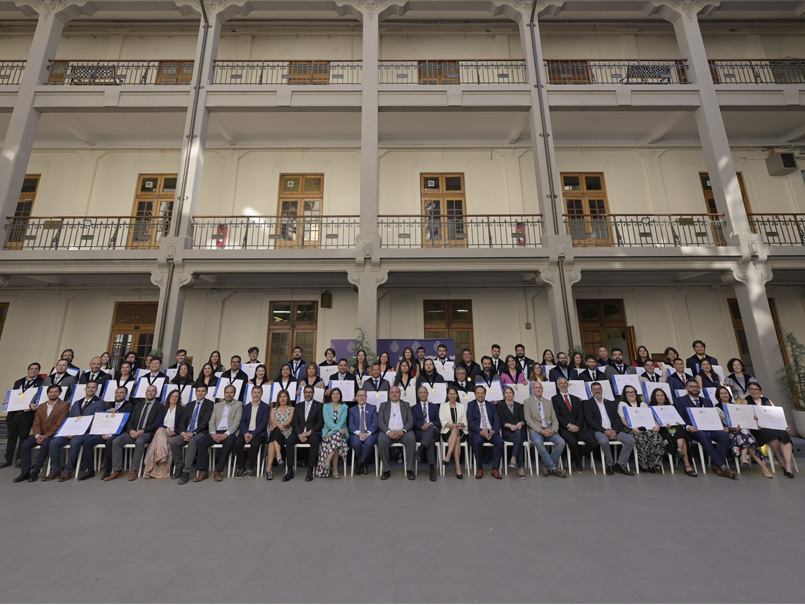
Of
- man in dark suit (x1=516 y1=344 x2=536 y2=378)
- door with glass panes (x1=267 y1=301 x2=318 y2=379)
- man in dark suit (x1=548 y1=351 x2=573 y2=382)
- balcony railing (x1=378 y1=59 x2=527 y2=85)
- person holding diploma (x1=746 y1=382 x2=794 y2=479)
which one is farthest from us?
balcony railing (x1=378 y1=59 x2=527 y2=85)

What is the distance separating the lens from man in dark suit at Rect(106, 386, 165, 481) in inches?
211

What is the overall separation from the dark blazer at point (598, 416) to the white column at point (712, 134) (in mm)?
6121

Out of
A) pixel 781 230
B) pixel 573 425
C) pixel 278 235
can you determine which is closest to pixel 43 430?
pixel 278 235

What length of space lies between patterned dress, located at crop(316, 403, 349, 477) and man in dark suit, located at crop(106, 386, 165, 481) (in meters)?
2.42

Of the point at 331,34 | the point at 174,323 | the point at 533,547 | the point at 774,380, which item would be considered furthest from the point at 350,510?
the point at 331,34

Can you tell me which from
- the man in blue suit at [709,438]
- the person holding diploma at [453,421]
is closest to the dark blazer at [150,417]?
the person holding diploma at [453,421]

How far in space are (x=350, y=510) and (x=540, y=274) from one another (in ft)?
21.0

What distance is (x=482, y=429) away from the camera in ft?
Answer: 18.1

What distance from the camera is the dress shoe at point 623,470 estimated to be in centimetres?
526

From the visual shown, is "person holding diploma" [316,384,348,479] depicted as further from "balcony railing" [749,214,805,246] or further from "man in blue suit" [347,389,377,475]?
"balcony railing" [749,214,805,246]

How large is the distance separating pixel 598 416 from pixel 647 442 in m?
0.66

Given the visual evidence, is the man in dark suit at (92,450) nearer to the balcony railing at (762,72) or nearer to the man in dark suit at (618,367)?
the man in dark suit at (618,367)

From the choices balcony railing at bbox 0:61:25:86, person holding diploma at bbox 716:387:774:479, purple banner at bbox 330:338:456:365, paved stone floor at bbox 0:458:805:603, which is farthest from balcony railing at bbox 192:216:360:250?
person holding diploma at bbox 716:387:774:479

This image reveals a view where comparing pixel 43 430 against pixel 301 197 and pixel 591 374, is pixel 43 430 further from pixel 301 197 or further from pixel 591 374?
pixel 591 374
